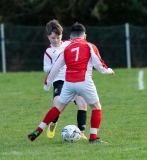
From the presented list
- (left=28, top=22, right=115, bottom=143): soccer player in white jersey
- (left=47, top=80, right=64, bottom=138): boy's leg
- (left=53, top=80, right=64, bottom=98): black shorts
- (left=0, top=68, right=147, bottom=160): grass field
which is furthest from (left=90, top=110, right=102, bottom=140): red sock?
(left=53, top=80, right=64, bottom=98): black shorts

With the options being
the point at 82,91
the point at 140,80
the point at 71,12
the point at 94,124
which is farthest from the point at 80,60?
the point at 71,12

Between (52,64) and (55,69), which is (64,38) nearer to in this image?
(52,64)

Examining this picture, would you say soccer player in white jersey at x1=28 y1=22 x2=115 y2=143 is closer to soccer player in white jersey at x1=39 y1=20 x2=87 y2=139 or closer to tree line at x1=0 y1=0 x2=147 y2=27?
soccer player in white jersey at x1=39 y1=20 x2=87 y2=139

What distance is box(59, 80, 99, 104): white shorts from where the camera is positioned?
23.8 feet

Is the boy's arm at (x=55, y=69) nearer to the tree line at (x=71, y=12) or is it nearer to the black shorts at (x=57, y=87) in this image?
the black shorts at (x=57, y=87)

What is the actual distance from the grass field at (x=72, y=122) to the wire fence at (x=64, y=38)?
5.60 metres

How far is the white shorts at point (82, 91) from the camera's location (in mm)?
7258

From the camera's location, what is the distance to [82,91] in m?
7.26

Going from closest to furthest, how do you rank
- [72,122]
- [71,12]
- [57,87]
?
[57,87]
[72,122]
[71,12]

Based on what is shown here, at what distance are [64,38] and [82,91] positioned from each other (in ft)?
51.4

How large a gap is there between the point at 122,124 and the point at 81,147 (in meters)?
2.00

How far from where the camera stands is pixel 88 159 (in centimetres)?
625

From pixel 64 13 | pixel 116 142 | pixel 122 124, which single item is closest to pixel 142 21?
pixel 64 13

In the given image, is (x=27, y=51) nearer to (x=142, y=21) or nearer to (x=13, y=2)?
(x=13, y=2)
